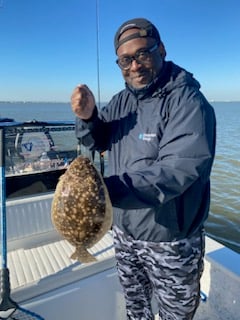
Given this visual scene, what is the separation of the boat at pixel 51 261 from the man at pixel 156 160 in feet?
2.38

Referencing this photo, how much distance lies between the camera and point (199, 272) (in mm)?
1899

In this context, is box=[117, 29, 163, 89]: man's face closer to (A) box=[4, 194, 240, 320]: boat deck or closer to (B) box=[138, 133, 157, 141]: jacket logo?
(B) box=[138, 133, 157, 141]: jacket logo

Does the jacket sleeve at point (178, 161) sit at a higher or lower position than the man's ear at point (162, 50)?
lower

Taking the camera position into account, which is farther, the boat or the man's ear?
the boat

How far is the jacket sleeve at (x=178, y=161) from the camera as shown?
1318 mm

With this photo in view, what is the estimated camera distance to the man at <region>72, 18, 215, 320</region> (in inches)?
53.6

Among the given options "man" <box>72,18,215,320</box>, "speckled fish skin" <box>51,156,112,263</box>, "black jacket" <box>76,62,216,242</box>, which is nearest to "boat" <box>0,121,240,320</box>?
"man" <box>72,18,215,320</box>

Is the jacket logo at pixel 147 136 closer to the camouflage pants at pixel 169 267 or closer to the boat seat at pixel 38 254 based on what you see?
the camouflage pants at pixel 169 267

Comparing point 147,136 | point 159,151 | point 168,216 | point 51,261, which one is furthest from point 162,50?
point 51,261

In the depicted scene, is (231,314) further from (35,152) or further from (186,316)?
(35,152)

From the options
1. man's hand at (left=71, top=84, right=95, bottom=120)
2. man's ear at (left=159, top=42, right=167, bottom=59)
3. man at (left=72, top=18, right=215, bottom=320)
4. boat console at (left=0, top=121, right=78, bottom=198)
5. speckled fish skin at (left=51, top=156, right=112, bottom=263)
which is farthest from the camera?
boat console at (left=0, top=121, right=78, bottom=198)

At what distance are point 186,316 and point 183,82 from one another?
4.65ft

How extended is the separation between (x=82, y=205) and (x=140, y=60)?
0.88 m

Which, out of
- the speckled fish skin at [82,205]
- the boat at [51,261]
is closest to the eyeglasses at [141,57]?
the speckled fish skin at [82,205]
